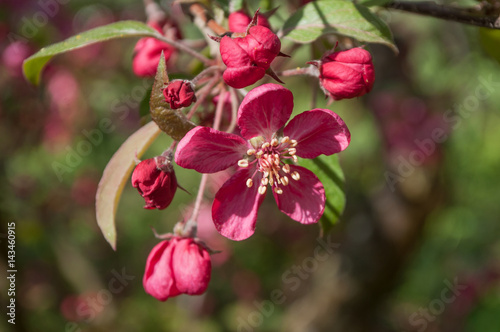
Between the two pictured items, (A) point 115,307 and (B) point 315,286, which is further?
(A) point 115,307

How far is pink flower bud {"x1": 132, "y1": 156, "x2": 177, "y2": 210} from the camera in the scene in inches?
41.9

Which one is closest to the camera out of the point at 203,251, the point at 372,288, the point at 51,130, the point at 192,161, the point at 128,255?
the point at 192,161

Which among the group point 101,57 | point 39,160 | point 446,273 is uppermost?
point 101,57

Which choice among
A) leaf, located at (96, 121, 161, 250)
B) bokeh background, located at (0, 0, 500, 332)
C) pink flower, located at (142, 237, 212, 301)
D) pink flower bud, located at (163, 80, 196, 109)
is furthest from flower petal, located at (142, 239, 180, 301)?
bokeh background, located at (0, 0, 500, 332)

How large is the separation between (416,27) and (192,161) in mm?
3817

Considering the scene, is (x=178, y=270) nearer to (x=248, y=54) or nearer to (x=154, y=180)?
(x=154, y=180)

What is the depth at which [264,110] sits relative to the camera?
1097 mm

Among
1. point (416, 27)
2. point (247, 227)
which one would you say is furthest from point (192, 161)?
point (416, 27)

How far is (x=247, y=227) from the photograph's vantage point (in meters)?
1.15

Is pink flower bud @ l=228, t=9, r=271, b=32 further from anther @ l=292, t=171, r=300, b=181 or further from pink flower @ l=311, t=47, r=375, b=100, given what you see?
anther @ l=292, t=171, r=300, b=181

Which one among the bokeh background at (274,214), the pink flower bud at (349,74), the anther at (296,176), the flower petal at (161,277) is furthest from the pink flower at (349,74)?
the bokeh background at (274,214)

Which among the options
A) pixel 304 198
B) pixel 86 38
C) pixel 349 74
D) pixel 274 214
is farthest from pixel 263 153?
pixel 274 214

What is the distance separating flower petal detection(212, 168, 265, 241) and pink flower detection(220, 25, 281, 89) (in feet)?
0.94

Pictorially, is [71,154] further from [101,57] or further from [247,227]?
[247,227]
